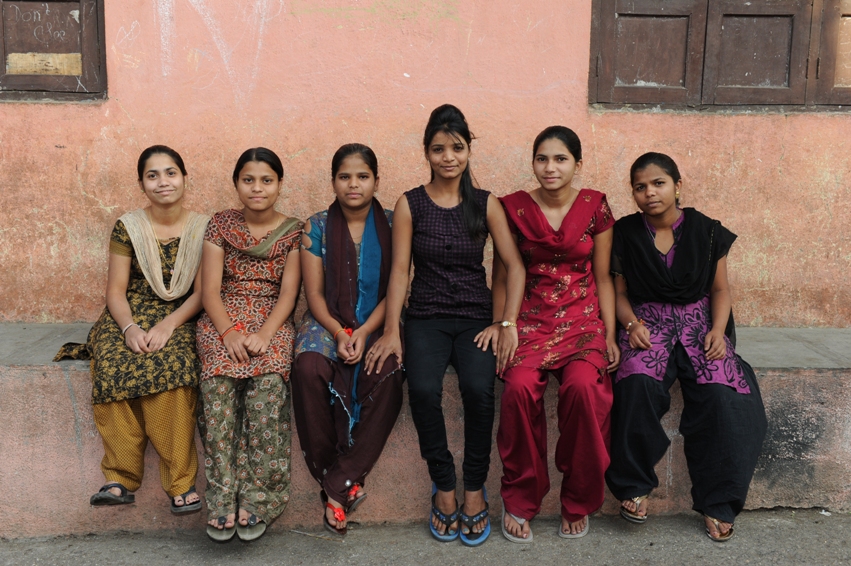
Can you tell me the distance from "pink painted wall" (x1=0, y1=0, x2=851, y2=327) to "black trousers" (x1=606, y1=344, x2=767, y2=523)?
4.26ft

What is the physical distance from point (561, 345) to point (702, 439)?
68 centimetres

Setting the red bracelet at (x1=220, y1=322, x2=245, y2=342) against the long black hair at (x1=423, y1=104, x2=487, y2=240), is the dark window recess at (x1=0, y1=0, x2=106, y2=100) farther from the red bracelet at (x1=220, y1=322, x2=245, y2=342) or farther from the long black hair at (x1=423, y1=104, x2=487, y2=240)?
the long black hair at (x1=423, y1=104, x2=487, y2=240)

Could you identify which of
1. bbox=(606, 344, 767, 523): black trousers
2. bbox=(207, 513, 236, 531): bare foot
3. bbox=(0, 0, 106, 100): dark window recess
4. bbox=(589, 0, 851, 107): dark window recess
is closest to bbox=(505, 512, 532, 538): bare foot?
bbox=(606, 344, 767, 523): black trousers

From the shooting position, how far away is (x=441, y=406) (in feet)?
9.36

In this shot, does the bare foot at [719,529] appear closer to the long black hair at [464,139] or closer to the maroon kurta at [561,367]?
the maroon kurta at [561,367]

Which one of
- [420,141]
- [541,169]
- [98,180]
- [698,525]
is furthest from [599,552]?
[98,180]

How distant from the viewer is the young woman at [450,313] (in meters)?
2.77

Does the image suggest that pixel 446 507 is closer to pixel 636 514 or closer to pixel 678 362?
pixel 636 514

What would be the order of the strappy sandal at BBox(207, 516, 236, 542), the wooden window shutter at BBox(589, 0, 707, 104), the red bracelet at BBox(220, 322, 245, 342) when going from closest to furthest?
1. the strappy sandal at BBox(207, 516, 236, 542)
2. the red bracelet at BBox(220, 322, 245, 342)
3. the wooden window shutter at BBox(589, 0, 707, 104)

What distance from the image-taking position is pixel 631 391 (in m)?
2.80

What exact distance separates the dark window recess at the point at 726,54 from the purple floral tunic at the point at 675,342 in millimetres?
1006

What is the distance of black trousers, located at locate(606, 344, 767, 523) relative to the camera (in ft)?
9.12

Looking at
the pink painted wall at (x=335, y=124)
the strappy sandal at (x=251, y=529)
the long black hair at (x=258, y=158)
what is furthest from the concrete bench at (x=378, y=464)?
the long black hair at (x=258, y=158)

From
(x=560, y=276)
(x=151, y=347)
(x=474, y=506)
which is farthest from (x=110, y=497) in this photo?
(x=560, y=276)
